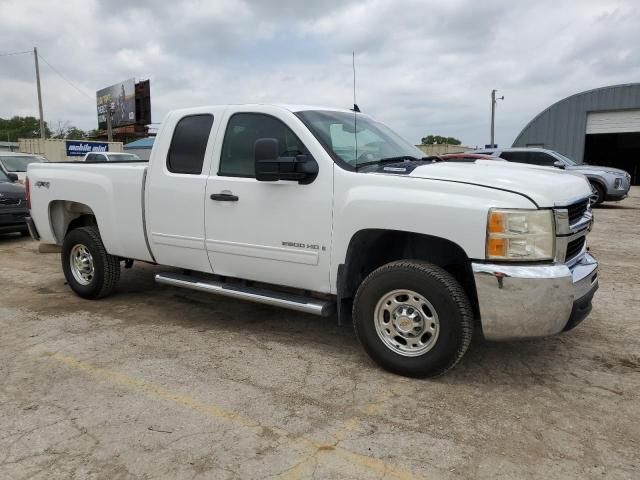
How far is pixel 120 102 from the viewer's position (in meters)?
55.6

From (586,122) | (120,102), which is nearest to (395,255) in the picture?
(586,122)

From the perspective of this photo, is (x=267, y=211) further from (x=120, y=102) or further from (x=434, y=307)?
(x=120, y=102)

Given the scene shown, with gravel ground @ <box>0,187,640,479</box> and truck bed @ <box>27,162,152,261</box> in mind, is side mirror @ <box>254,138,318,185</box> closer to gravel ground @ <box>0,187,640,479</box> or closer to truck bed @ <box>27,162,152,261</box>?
gravel ground @ <box>0,187,640,479</box>

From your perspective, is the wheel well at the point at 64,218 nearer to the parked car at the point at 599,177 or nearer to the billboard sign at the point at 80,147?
the parked car at the point at 599,177

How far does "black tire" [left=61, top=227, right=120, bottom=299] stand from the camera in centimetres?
566

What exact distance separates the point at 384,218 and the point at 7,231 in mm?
9003

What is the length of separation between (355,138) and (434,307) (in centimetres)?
162

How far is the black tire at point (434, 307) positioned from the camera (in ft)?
11.5

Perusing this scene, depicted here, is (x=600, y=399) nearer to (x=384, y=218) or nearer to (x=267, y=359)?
(x=384, y=218)

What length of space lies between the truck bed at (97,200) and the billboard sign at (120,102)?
1988 inches

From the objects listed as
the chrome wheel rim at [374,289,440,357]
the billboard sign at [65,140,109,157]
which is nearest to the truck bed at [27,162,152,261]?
the chrome wheel rim at [374,289,440,357]

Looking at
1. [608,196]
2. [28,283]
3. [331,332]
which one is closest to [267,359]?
[331,332]

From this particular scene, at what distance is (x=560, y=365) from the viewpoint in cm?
404

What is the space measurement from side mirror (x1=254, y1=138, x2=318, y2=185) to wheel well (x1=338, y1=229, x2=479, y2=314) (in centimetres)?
60
